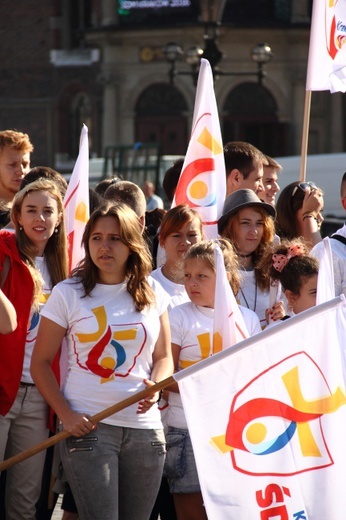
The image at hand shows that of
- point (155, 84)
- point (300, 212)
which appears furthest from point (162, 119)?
point (300, 212)

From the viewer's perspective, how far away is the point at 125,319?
448 centimetres

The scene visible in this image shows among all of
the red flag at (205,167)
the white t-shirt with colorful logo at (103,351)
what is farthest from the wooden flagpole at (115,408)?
the red flag at (205,167)

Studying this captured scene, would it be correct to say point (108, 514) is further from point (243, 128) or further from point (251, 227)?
point (243, 128)

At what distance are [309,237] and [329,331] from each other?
243 centimetres

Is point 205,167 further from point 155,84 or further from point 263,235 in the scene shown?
point 155,84

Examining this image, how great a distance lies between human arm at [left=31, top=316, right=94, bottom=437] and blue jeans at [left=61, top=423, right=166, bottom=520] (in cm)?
9

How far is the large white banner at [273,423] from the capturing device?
4.01 m

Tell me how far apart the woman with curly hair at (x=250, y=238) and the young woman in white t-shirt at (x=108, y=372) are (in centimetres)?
100

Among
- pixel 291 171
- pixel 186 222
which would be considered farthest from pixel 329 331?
pixel 291 171

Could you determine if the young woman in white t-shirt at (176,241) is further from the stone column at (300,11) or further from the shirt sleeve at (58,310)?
the stone column at (300,11)

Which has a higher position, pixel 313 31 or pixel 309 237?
pixel 313 31

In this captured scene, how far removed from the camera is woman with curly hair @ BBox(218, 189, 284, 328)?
5523 millimetres

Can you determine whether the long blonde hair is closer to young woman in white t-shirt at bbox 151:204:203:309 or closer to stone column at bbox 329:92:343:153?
young woman in white t-shirt at bbox 151:204:203:309

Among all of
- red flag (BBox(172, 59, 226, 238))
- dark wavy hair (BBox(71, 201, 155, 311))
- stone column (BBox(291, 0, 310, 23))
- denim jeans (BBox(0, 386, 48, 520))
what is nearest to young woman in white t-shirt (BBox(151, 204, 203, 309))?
red flag (BBox(172, 59, 226, 238))
